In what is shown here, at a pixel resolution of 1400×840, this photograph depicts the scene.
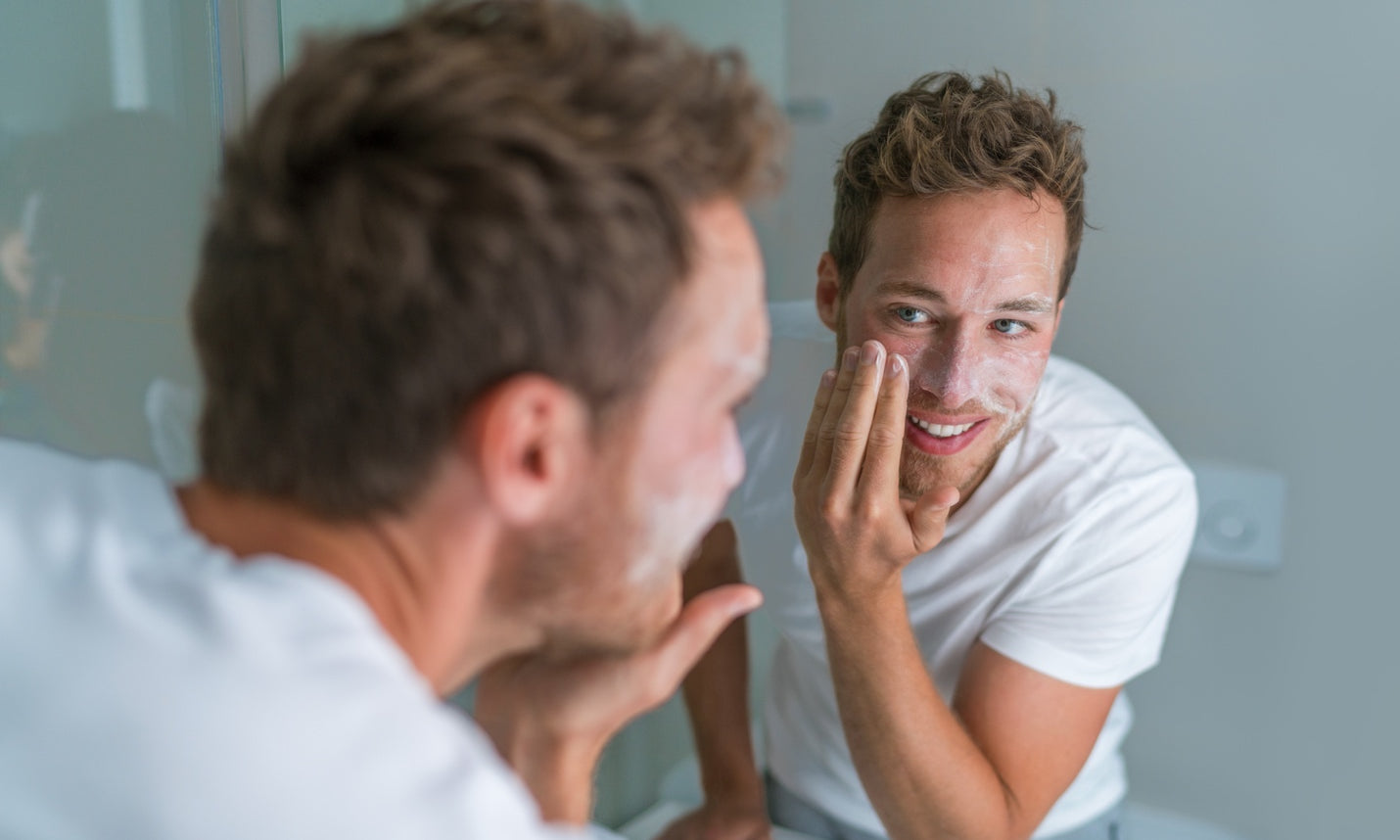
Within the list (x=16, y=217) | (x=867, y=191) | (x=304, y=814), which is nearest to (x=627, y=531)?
(x=304, y=814)

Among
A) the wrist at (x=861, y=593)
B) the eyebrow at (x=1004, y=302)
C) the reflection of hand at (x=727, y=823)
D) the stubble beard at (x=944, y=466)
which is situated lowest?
the reflection of hand at (x=727, y=823)

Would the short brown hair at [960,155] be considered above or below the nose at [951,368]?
above

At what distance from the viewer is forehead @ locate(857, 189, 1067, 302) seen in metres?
0.93

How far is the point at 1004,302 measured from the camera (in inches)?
36.7

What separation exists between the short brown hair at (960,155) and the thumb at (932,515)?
235mm

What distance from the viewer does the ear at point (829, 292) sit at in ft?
3.52

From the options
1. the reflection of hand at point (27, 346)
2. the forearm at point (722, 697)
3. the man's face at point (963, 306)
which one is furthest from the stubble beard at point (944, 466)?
the reflection of hand at point (27, 346)

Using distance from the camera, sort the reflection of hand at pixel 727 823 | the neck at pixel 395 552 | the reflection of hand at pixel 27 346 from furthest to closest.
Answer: the reflection of hand at pixel 727 823
the reflection of hand at pixel 27 346
the neck at pixel 395 552

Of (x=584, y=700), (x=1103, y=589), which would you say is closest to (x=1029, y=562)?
(x=1103, y=589)

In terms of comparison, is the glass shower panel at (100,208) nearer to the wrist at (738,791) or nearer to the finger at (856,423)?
the finger at (856,423)

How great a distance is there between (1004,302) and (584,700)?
1.67 feet

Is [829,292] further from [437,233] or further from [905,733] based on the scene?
[437,233]

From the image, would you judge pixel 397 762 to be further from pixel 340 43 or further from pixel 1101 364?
pixel 1101 364

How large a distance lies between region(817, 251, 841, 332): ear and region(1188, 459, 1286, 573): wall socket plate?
0.52m
